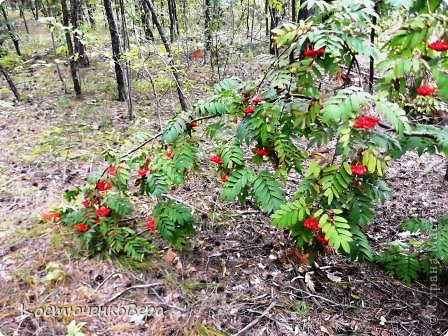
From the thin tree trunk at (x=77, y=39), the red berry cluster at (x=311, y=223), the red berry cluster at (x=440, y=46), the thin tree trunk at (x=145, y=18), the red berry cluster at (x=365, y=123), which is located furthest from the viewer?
the thin tree trunk at (x=145, y=18)

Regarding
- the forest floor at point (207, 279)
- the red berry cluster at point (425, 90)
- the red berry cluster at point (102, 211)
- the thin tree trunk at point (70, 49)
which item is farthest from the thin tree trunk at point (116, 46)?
the red berry cluster at point (425, 90)

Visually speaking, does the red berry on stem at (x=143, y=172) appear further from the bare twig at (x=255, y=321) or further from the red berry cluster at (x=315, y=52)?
the red berry cluster at (x=315, y=52)

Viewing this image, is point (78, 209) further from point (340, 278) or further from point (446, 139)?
point (446, 139)

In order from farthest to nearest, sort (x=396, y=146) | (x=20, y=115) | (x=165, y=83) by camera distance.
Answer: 1. (x=165, y=83)
2. (x=20, y=115)
3. (x=396, y=146)

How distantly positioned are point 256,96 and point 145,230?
5.91 ft

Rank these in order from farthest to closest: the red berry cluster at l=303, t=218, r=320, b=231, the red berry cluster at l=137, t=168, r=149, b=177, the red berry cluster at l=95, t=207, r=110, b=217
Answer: the red berry cluster at l=95, t=207, r=110, b=217 → the red berry cluster at l=137, t=168, r=149, b=177 → the red berry cluster at l=303, t=218, r=320, b=231

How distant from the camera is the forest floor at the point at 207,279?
2.65 meters

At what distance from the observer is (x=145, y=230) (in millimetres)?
3533

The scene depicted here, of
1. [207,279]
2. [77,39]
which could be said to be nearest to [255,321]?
[207,279]

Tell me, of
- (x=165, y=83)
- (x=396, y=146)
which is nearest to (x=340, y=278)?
(x=396, y=146)

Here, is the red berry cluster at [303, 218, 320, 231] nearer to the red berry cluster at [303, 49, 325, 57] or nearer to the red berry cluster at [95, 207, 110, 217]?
the red berry cluster at [303, 49, 325, 57]

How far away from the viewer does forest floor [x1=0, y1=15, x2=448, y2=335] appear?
8.70 ft

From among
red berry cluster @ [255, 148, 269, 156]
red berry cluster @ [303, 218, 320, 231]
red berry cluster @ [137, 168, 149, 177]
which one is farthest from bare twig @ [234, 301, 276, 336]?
red berry cluster @ [137, 168, 149, 177]

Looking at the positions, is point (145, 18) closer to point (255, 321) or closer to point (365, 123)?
point (365, 123)
